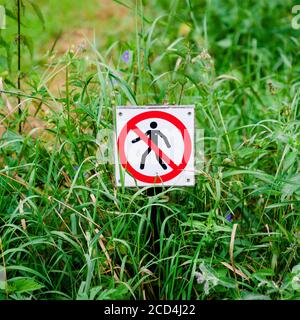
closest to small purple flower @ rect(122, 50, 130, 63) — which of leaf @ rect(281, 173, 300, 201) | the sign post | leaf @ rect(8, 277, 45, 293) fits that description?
the sign post

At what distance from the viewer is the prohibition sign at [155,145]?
2.60 metres

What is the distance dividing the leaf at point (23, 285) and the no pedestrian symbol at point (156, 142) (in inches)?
17.4

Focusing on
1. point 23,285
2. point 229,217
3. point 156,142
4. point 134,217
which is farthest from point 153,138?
point 23,285

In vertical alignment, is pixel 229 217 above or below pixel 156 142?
below

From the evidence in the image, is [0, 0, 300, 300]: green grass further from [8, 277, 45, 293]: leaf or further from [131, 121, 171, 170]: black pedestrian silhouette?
[131, 121, 171, 170]: black pedestrian silhouette

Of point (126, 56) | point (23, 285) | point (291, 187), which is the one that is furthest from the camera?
point (126, 56)

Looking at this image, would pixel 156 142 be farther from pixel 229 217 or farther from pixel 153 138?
pixel 229 217

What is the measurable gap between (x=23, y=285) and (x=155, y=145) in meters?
0.60

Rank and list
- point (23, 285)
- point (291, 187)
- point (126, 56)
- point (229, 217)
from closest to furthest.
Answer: point (23, 285), point (291, 187), point (229, 217), point (126, 56)

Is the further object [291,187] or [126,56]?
[126,56]

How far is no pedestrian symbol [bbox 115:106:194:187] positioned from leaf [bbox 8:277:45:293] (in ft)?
1.45

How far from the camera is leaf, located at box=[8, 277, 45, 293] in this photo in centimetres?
251

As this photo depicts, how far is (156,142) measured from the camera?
260 centimetres

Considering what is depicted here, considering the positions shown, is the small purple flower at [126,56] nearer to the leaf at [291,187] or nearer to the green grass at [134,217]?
the green grass at [134,217]
